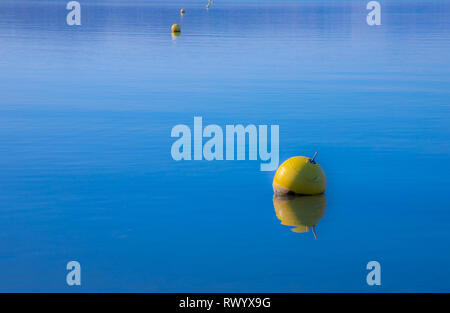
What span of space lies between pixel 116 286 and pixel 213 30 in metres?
43.7

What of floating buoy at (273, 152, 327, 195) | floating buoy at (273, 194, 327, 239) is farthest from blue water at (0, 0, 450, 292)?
floating buoy at (273, 152, 327, 195)

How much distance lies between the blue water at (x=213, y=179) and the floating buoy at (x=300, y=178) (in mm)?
299

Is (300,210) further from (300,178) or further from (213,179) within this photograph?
(213,179)

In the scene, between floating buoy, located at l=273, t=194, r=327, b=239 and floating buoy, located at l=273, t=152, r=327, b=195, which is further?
floating buoy, located at l=273, t=152, r=327, b=195

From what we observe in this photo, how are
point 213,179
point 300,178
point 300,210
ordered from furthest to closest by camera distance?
point 213,179
point 300,178
point 300,210

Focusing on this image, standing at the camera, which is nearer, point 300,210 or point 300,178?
point 300,210

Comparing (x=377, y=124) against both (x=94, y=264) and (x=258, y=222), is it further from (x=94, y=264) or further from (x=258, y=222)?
(x=94, y=264)

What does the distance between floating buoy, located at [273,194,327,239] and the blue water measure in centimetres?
14

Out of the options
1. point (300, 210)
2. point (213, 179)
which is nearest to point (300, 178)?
point (300, 210)

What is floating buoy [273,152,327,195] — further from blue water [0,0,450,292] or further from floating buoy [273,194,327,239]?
blue water [0,0,450,292]

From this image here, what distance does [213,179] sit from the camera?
13.6m

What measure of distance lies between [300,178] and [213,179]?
189cm

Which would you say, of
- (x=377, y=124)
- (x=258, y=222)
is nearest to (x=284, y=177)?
(x=258, y=222)

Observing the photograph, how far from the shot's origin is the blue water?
9539 mm
